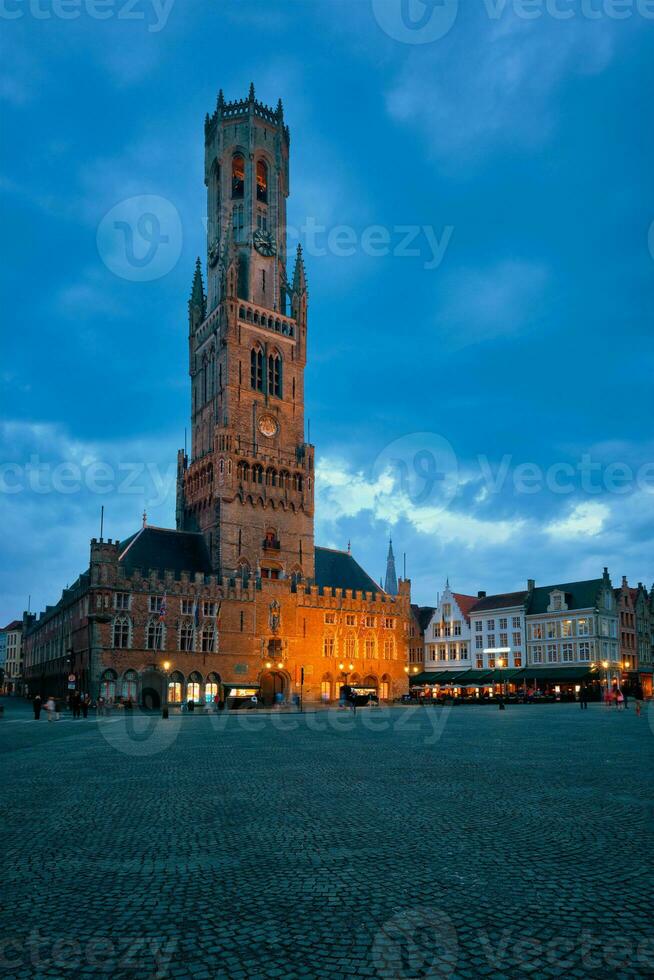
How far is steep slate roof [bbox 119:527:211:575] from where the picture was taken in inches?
2623

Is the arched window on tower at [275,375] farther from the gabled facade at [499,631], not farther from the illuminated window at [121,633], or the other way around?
the gabled facade at [499,631]

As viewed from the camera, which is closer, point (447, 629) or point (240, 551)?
point (240, 551)

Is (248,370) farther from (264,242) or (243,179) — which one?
(243,179)

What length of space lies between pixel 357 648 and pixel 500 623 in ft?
57.6

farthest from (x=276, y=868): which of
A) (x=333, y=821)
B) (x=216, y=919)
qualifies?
(x=333, y=821)

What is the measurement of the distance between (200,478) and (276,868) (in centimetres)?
6926

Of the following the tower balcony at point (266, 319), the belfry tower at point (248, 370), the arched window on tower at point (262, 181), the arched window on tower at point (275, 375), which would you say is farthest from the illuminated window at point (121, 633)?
the arched window on tower at point (262, 181)

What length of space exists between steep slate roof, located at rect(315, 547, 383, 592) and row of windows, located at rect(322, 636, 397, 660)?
5949 millimetres

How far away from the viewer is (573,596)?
80062mm

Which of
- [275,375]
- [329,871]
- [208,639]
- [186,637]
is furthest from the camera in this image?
[275,375]

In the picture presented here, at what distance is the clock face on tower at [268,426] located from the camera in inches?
3049

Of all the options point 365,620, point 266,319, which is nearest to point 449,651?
point 365,620

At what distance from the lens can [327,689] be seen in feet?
246

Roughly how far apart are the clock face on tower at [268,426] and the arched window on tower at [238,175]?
26258mm
